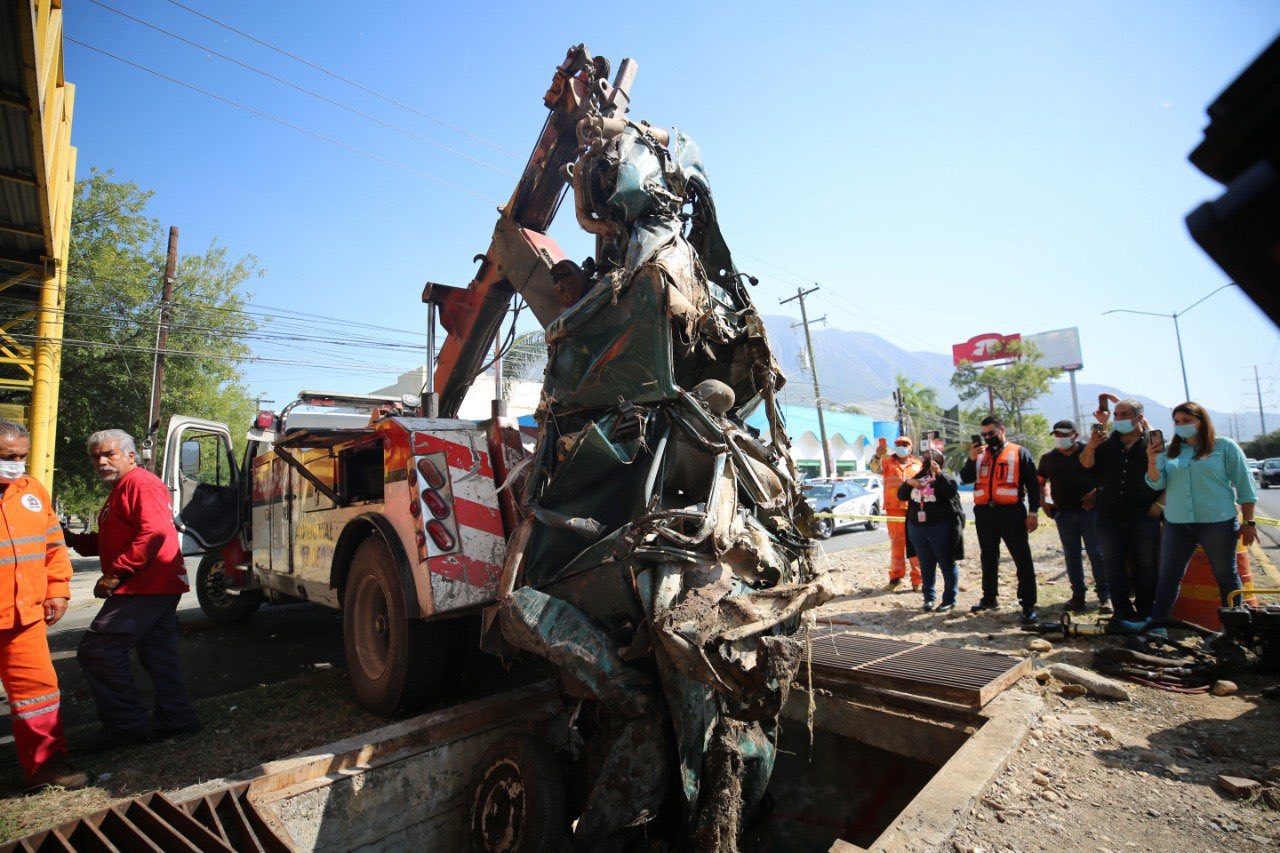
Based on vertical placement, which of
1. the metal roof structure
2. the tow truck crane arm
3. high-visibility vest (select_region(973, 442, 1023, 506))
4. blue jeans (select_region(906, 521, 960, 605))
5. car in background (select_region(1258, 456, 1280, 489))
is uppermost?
the metal roof structure

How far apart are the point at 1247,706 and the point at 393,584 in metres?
4.72

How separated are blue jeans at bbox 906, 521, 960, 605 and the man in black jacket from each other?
0.88 feet

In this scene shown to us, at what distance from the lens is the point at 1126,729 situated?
3154 mm

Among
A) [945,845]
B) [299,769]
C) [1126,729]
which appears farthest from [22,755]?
[1126,729]

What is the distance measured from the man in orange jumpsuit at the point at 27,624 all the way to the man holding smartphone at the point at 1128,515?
6.90m

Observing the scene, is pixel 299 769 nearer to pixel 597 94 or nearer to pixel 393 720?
pixel 393 720

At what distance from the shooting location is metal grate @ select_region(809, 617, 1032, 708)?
344cm

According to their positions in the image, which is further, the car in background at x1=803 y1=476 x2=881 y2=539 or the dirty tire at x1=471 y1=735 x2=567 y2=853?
the car in background at x1=803 y1=476 x2=881 y2=539

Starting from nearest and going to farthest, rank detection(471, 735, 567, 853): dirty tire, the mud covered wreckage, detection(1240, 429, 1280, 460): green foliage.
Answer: the mud covered wreckage, detection(471, 735, 567, 853): dirty tire, detection(1240, 429, 1280, 460): green foliage

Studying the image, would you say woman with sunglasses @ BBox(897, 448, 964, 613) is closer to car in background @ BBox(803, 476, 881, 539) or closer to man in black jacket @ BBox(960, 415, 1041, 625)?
man in black jacket @ BBox(960, 415, 1041, 625)

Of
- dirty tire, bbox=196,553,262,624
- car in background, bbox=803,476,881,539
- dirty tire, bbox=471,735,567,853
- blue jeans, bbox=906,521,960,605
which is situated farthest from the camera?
car in background, bbox=803,476,881,539

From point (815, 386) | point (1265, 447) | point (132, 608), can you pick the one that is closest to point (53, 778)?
point (132, 608)

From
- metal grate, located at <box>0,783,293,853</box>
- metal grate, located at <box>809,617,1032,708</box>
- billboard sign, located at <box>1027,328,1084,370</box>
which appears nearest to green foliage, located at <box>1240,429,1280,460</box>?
billboard sign, located at <box>1027,328,1084,370</box>

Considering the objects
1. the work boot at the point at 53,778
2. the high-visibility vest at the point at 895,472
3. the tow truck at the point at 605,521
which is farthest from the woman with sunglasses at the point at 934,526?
the work boot at the point at 53,778
